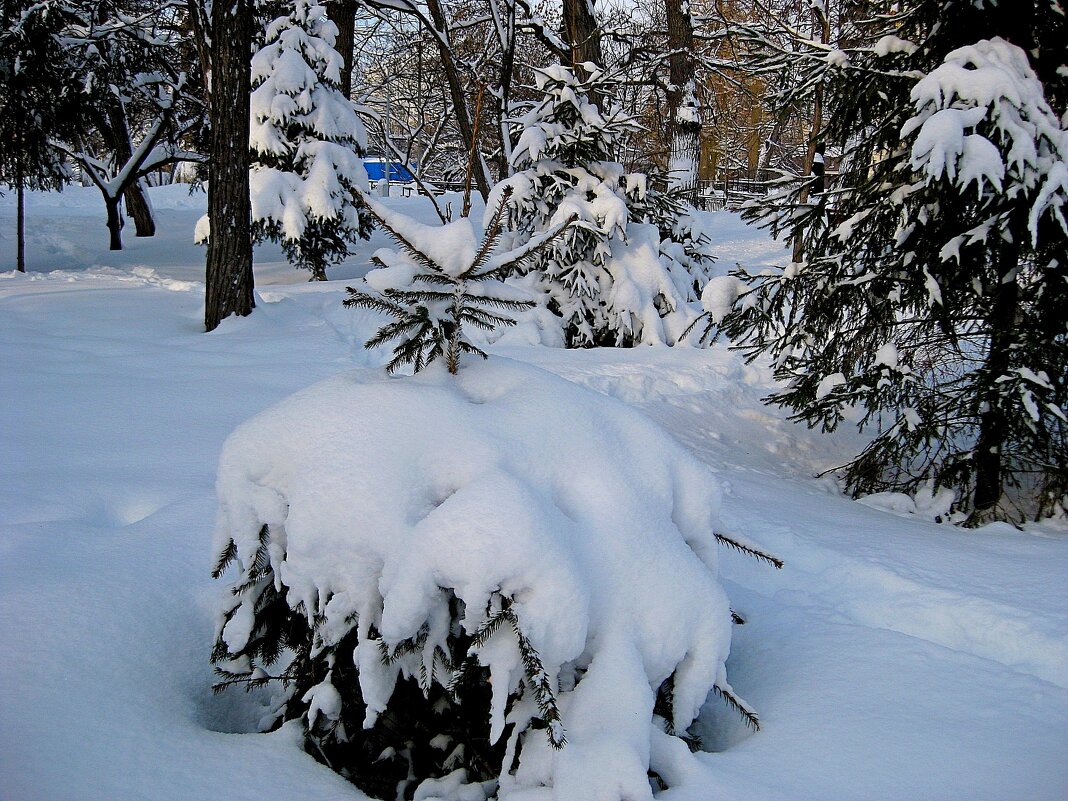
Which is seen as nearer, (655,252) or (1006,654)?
(1006,654)

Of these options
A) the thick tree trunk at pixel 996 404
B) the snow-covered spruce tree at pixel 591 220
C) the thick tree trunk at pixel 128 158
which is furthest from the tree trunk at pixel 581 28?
the thick tree trunk at pixel 128 158

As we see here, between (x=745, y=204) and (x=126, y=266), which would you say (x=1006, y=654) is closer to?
(x=745, y=204)

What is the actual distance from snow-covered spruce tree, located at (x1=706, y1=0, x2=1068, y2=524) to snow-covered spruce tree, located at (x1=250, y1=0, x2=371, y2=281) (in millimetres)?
7980

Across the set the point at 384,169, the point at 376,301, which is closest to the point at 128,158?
the point at 384,169

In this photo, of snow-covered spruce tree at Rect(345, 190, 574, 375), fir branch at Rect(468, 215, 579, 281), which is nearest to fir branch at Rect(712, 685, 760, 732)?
snow-covered spruce tree at Rect(345, 190, 574, 375)

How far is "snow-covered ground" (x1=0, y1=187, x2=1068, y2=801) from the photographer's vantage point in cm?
184

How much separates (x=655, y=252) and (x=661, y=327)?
924mm

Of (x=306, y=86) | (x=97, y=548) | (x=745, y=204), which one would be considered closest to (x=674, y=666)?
(x=97, y=548)

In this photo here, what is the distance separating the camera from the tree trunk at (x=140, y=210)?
18.1m

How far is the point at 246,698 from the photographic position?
2445mm

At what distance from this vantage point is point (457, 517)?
5.92 feet

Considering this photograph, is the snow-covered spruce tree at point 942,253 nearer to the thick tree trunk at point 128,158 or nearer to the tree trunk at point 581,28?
the tree trunk at point 581,28

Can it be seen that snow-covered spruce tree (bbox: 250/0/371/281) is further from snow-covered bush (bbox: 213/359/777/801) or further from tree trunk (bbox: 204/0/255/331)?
snow-covered bush (bbox: 213/359/777/801)

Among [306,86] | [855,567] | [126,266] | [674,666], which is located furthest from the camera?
[126,266]
